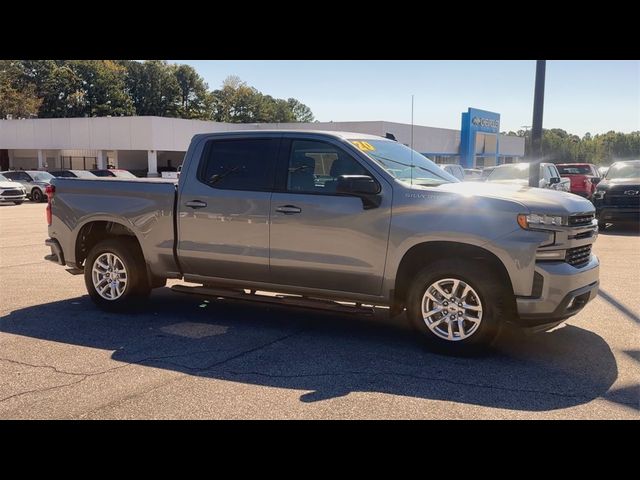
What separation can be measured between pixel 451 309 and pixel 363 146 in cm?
187

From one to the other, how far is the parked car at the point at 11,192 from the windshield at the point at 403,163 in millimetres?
25294

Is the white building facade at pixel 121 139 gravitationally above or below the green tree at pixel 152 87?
below

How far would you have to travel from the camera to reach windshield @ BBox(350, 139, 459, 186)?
6.00 m

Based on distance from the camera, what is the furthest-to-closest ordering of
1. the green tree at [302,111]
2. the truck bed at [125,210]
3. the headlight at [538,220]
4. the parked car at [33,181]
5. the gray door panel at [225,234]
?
the green tree at [302,111]
the parked car at [33,181]
the truck bed at [125,210]
the gray door panel at [225,234]
the headlight at [538,220]

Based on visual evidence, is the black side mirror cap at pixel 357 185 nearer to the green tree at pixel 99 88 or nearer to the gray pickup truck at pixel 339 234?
the gray pickup truck at pixel 339 234

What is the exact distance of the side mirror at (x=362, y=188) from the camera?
18.2ft

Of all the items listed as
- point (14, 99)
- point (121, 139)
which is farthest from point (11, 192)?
point (14, 99)

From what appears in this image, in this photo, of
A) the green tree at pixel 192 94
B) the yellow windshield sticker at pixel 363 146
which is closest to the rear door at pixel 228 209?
the yellow windshield sticker at pixel 363 146

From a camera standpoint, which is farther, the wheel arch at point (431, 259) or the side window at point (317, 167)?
the side window at point (317, 167)

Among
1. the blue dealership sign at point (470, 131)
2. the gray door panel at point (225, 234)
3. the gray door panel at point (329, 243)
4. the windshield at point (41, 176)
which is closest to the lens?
the gray door panel at point (329, 243)

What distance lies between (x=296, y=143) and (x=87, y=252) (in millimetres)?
3081

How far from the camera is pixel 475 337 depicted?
17.5 feet

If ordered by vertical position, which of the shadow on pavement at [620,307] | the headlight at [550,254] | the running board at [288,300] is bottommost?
the shadow on pavement at [620,307]

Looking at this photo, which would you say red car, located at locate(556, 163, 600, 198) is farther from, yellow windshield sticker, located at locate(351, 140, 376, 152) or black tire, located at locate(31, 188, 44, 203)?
black tire, located at locate(31, 188, 44, 203)
